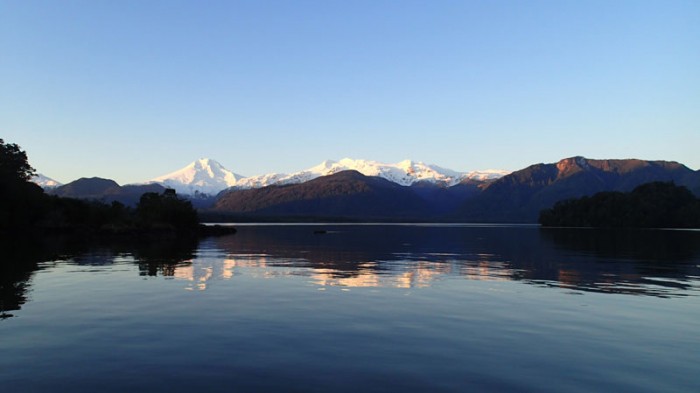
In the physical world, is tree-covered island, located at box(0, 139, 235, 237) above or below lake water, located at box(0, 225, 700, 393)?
above

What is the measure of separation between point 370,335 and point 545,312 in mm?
13204

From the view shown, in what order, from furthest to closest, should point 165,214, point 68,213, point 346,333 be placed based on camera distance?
point 165,214 → point 68,213 → point 346,333

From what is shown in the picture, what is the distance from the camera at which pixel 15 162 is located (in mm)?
160375

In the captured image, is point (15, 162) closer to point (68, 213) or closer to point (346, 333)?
point (68, 213)

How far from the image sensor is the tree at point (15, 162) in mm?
152375

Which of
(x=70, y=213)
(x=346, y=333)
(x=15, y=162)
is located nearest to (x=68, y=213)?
(x=70, y=213)

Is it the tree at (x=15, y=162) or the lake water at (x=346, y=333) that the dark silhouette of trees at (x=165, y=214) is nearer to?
the tree at (x=15, y=162)

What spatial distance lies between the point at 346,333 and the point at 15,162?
172m

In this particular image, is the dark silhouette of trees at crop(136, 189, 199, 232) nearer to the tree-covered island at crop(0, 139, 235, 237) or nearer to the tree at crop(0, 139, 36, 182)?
the tree-covered island at crop(0, 139, 235, 237)

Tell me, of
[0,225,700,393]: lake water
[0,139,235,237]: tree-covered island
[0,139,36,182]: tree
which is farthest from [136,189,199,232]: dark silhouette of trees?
[0,225,700,393]: lake water

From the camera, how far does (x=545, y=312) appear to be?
32000 mm

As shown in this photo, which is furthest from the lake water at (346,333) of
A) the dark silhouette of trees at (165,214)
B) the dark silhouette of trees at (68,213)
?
the dark silhouette of trees at (165,214)

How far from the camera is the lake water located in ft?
59.1

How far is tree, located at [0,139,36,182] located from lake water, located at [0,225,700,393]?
4880 inches
